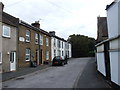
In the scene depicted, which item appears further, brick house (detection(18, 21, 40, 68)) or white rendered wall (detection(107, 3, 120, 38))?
brick house (detection(18, 21, 40, 68))

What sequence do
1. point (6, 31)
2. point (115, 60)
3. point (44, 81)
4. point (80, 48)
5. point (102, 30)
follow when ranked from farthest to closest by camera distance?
point (80, 48) < point (102, 30) < point (6, 31) < point (44, 81) < point (115, 60)

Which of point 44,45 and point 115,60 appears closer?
point 115,60

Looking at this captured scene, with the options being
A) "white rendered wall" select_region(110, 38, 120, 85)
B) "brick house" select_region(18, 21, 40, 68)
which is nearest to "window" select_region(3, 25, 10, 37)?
"brick house" select_region(18, 21, 40, 68)

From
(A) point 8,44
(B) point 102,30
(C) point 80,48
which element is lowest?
(C) point 80,48

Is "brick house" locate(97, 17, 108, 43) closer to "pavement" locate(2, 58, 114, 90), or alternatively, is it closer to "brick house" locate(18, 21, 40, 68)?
"pavement" locate(2, 58, 114, 90)

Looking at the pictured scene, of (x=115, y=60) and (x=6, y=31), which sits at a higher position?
(x=6, y=31)

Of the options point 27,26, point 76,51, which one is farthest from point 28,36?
point 76,51

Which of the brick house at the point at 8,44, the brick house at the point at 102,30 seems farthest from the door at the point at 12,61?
the brick house at the point at 102,30

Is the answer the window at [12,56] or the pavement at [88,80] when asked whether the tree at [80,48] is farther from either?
the pavement at [88,80]

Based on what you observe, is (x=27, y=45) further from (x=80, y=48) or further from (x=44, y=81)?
(x=80, y=48)

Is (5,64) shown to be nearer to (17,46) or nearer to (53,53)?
(17,46)

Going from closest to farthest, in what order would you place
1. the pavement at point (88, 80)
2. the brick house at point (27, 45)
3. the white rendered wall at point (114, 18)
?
the white rendered wall at point (114, 18)
the pavement at point (88, 80)
the brick house at point (27, 45)

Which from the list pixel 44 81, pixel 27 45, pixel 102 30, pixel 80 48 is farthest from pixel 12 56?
pixel 80 48

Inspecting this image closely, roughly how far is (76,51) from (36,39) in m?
33.8
